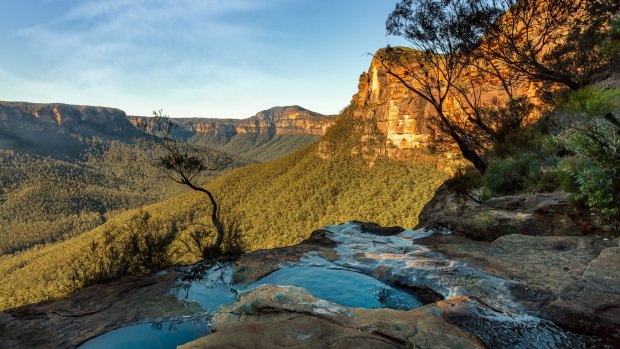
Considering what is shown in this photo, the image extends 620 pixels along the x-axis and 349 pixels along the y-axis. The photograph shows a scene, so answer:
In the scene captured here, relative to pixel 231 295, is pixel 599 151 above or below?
above

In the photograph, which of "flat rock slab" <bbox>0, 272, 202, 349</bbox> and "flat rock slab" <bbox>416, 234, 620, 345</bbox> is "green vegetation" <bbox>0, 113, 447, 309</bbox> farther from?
"flat rock slab" <bbox>0, 272, 202, 349</bbox>

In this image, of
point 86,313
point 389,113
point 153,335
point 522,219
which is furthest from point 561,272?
point 389,113

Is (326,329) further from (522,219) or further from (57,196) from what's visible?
(57,196)

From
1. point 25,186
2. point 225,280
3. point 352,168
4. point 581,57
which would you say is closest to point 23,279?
point 352,168

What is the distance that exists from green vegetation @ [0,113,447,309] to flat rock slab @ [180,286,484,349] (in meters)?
44.8

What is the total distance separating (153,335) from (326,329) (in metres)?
3.62

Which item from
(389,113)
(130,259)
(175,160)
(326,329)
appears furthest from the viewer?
(389,113)

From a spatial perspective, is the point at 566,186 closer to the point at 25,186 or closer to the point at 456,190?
the point at 456,190

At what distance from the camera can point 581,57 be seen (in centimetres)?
1808

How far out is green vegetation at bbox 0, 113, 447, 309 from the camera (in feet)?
187

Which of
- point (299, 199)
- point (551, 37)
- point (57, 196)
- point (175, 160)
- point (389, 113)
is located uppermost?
point (389, 113)

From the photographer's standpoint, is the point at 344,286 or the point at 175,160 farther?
the point at 175,160

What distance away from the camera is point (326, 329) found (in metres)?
3.94

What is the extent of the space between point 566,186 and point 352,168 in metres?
70.9
